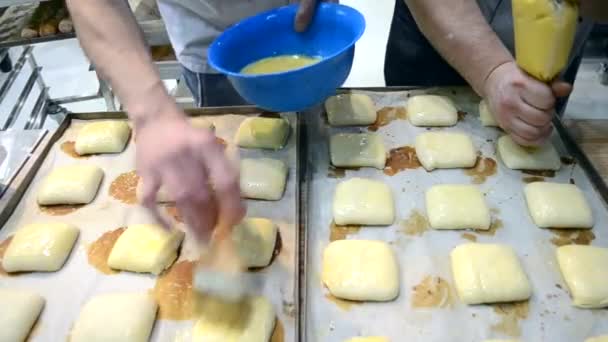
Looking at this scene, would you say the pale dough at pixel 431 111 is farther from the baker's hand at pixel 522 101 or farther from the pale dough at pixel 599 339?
the pale dough at pixel 599 339

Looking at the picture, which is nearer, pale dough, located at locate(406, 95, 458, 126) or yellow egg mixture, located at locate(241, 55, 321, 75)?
yellow egg mixture, located at locate(241, 55, 321, 75)

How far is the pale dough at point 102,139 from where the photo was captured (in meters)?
1.53

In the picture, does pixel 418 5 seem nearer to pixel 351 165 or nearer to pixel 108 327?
pixel 351 165

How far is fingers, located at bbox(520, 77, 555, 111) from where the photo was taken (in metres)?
1.23

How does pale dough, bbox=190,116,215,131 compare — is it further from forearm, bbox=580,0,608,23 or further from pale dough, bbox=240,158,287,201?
forearm, bbox=580,0,608,23

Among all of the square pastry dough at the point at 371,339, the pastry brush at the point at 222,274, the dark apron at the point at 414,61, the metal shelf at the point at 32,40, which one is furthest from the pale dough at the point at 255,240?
the metal shelf at the point at 32,40

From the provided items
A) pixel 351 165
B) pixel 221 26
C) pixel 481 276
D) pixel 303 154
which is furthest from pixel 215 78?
pixel 481 276

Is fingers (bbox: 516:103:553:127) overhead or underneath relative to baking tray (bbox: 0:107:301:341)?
overhead

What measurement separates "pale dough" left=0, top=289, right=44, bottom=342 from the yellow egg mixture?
0.71 m

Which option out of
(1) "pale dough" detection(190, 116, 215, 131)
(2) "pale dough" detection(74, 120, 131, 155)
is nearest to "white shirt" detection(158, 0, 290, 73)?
(1) "pale dough" detection(190, 116, 215, 131)

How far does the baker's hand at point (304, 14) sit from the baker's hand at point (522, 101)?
0.49 m

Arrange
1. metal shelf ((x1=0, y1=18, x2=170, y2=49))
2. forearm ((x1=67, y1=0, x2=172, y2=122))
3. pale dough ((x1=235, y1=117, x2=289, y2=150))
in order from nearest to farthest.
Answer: forearm ((x1=67, y1=0, x2=172, y2=122))
pale dough ((x1=235, y1=117, x2=289, y2=150))
metal shelf ((x1=0, y1=18, x2=170, y2=49))

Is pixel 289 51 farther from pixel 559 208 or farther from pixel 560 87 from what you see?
pixel 559 208

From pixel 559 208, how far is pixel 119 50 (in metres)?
1.03
